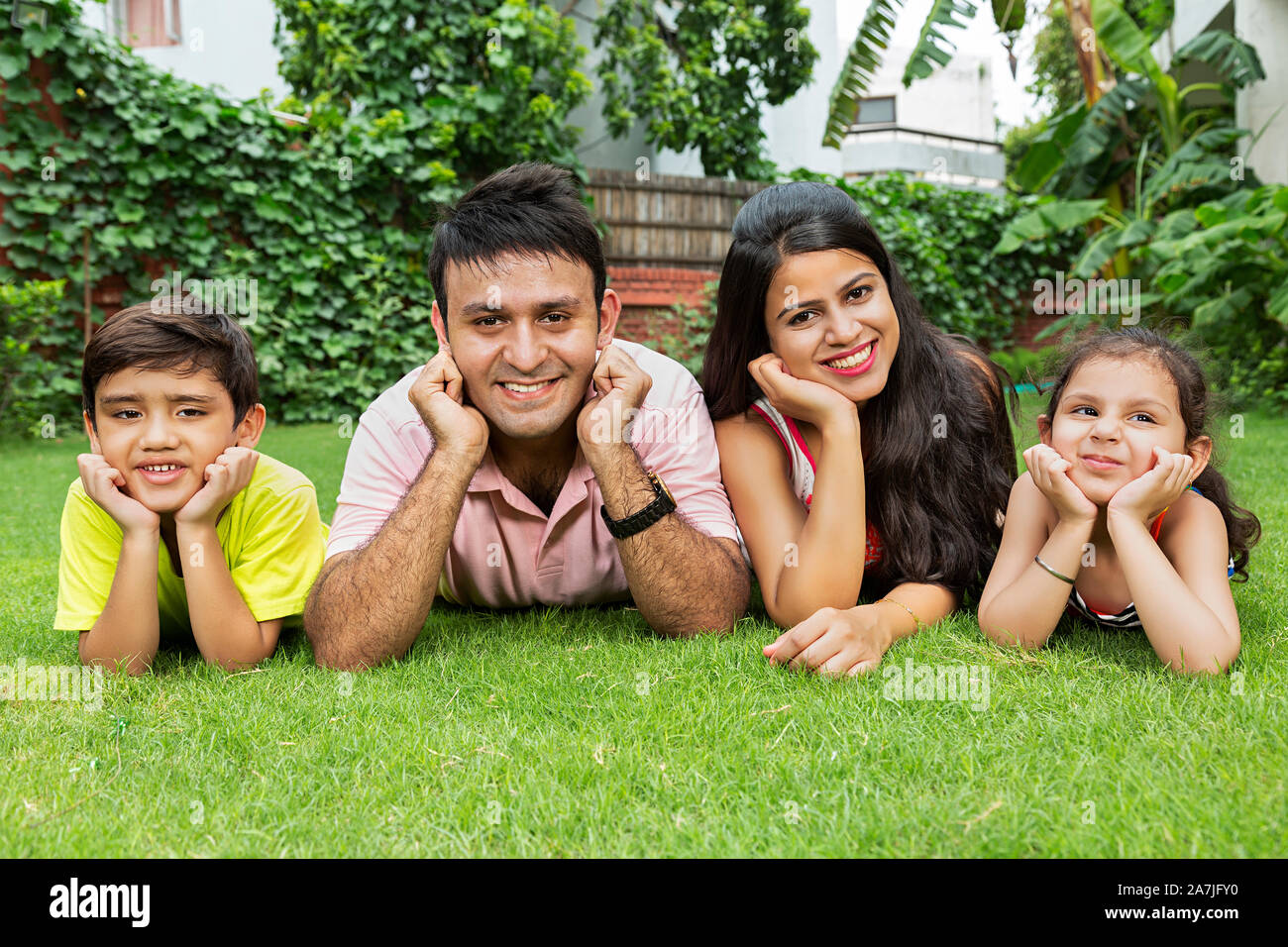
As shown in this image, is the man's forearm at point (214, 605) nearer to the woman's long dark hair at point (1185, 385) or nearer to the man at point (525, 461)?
the man at point (525, 461)

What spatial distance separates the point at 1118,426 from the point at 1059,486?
23cm

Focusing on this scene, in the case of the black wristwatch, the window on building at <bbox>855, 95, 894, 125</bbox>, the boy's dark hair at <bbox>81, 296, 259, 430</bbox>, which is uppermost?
the window on building at <bbox>855, 95, 894, 125</bbox>

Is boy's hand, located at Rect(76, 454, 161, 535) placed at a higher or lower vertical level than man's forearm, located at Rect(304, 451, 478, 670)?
higher

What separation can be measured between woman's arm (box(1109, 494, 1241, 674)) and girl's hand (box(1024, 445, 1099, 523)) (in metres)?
0.07

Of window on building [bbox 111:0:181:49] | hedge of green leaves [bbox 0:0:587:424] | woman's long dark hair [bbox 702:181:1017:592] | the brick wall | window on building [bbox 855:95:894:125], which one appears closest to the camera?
woman's long dark hair [bbox 702:181:1017:592]

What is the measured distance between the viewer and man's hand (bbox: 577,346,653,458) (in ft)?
8.92

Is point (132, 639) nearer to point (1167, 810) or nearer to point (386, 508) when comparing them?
point (386, 508)

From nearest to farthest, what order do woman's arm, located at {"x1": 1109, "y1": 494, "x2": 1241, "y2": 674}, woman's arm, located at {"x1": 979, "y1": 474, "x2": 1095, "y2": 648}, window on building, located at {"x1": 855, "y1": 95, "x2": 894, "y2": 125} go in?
woman's arm, located at {"x1": 1109, "y1": 494, "x2": 1241, "y2": 674} < woman's arm, located at {"x1": 979, "y1": 474, "x2": 1095, "y2": 648} < window on building, located at {"x1": 855, "y1": 95, "x2": 894, "y2": 125}

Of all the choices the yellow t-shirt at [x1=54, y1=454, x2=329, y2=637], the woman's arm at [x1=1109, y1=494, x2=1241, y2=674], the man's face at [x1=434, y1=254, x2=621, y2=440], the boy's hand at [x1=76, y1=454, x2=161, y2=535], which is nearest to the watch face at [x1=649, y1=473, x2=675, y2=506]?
the man's face at [x1=434, y1=254, x2=621, y2=440]

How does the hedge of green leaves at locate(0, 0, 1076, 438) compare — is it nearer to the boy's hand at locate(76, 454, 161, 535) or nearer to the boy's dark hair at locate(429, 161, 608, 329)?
the boy's dark hair at locate(429, 161, 608, 329)

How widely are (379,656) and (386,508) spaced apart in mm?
424

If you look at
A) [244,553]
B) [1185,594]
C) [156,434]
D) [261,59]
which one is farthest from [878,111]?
[156,434]

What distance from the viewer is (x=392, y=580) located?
261cm

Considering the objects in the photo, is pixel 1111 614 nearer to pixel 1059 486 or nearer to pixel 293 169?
pixel 1059 486
